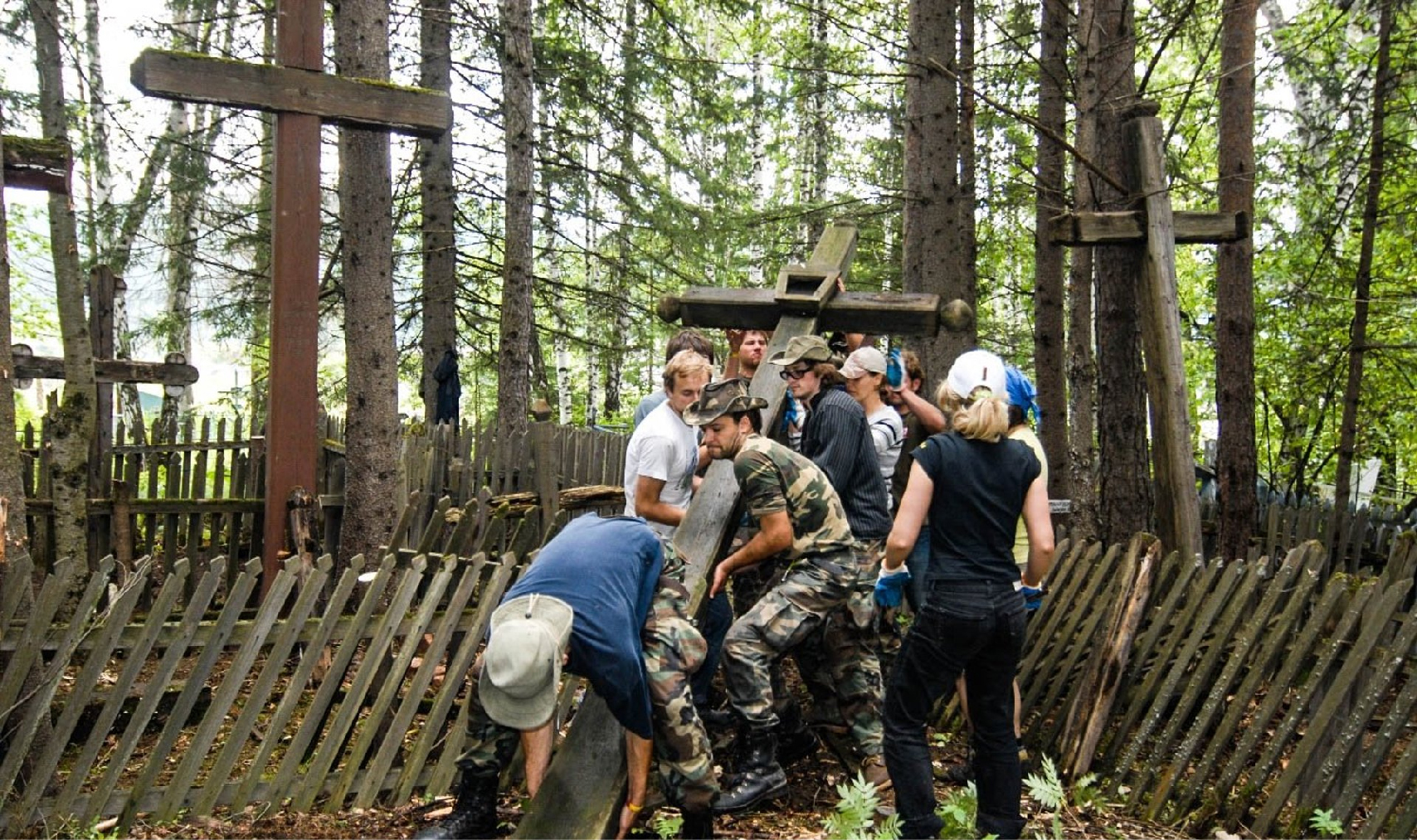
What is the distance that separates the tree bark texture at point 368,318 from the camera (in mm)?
7062

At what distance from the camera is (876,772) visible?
4664 millimetres

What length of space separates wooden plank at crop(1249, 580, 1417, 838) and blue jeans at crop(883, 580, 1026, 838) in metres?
1.25

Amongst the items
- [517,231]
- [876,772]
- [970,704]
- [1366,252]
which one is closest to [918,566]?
[876,772]

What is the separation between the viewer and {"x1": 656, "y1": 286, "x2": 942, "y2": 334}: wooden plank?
591cm

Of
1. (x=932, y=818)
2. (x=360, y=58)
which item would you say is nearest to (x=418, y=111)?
(x=360, y=58)

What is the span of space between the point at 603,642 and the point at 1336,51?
1186 centimetres

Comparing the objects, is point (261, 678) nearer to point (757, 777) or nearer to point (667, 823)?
point (667, 823)

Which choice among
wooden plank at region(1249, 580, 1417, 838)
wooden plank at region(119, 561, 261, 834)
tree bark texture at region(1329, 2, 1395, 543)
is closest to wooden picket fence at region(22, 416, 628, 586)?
wooden plank at region(119, 561, 261, 834)

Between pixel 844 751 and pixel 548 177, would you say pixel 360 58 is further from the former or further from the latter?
pixel 548 177

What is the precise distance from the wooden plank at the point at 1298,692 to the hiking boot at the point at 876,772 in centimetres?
145

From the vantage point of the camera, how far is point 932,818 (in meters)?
3.99

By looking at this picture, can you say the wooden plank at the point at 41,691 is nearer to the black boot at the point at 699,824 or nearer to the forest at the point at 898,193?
the forest at the point at 898,193

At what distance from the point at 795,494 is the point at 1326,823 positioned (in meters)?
2.47

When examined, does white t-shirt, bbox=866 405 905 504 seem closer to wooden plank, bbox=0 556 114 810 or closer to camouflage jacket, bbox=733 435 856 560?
camouflage jacket, bbox=733 435 856 560
